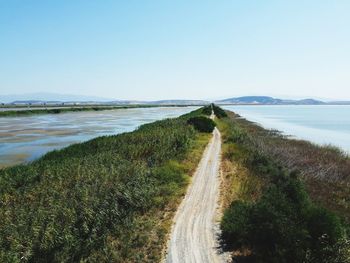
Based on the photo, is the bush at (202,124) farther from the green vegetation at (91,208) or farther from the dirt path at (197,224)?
the dirt path at (197,224)

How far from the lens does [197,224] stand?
64.1 ft

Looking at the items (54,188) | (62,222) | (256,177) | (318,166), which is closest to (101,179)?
(54,188)

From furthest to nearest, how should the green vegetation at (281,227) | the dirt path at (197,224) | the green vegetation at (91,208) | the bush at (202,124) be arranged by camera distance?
the bush at (202,124) < the green vegetation at (91,208) < the dirt path at (197,224) < the green vegetation at (281,227)

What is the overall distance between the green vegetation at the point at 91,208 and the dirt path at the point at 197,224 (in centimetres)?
62

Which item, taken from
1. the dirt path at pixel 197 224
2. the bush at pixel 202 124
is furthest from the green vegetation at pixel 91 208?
the bush at pixel 202 124

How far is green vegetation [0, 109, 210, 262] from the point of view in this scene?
16062 millimetres

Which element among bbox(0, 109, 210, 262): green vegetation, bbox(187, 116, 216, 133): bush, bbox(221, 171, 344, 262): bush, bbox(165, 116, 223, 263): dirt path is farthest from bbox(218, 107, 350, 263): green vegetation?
bbox(187, 116, 216, 133): bush

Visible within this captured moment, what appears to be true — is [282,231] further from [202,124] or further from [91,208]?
[202,124]

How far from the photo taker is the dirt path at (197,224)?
1596 cm

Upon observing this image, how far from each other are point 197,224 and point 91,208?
5.35 m

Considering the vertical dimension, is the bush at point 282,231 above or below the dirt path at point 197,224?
above

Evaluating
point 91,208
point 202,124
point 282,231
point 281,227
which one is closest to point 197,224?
point 281,227

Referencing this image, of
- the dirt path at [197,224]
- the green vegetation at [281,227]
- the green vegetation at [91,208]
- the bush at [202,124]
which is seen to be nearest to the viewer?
the green vegetation at [281,227]

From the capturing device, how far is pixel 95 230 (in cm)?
1781
